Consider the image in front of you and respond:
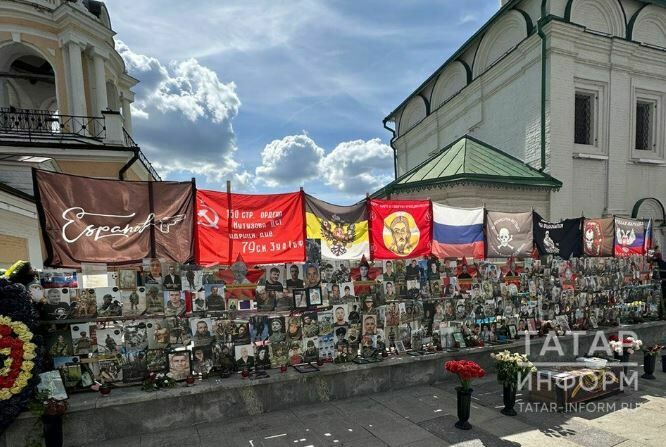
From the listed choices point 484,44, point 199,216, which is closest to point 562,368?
point 199,216

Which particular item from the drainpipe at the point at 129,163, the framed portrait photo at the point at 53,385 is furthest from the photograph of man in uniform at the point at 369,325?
the drainpipe at the point at 129,163

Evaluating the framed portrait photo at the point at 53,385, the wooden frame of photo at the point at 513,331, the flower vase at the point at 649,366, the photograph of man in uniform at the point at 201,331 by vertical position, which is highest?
the photograph of man in uniform at the point at 201,331

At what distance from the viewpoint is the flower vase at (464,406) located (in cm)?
569

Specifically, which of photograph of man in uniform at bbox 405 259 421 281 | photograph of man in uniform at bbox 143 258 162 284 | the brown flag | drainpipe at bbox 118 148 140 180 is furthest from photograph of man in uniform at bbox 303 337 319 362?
drainpipe at bbox 118 148 140 180

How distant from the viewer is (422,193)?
13.5 meters

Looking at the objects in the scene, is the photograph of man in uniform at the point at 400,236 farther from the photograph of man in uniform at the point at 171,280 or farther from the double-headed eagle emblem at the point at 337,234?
the photograph of man in uniform at the point at 171,280

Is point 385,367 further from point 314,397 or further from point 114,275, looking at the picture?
point 114,275

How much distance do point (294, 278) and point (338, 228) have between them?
1401 mm

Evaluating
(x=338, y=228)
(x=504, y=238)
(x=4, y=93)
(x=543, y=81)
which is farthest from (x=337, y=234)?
(x=4, y=93)

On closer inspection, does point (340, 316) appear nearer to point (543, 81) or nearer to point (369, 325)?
point (369, 325)

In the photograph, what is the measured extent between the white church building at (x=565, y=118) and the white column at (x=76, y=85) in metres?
15.4

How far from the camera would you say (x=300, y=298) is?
693 centimetres

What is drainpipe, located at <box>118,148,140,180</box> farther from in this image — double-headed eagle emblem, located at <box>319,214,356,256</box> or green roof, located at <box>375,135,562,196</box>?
double-headed eagle emblem, located at <box>319,214,356,256</box>

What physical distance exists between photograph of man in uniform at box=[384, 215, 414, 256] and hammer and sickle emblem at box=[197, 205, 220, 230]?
3744mm
